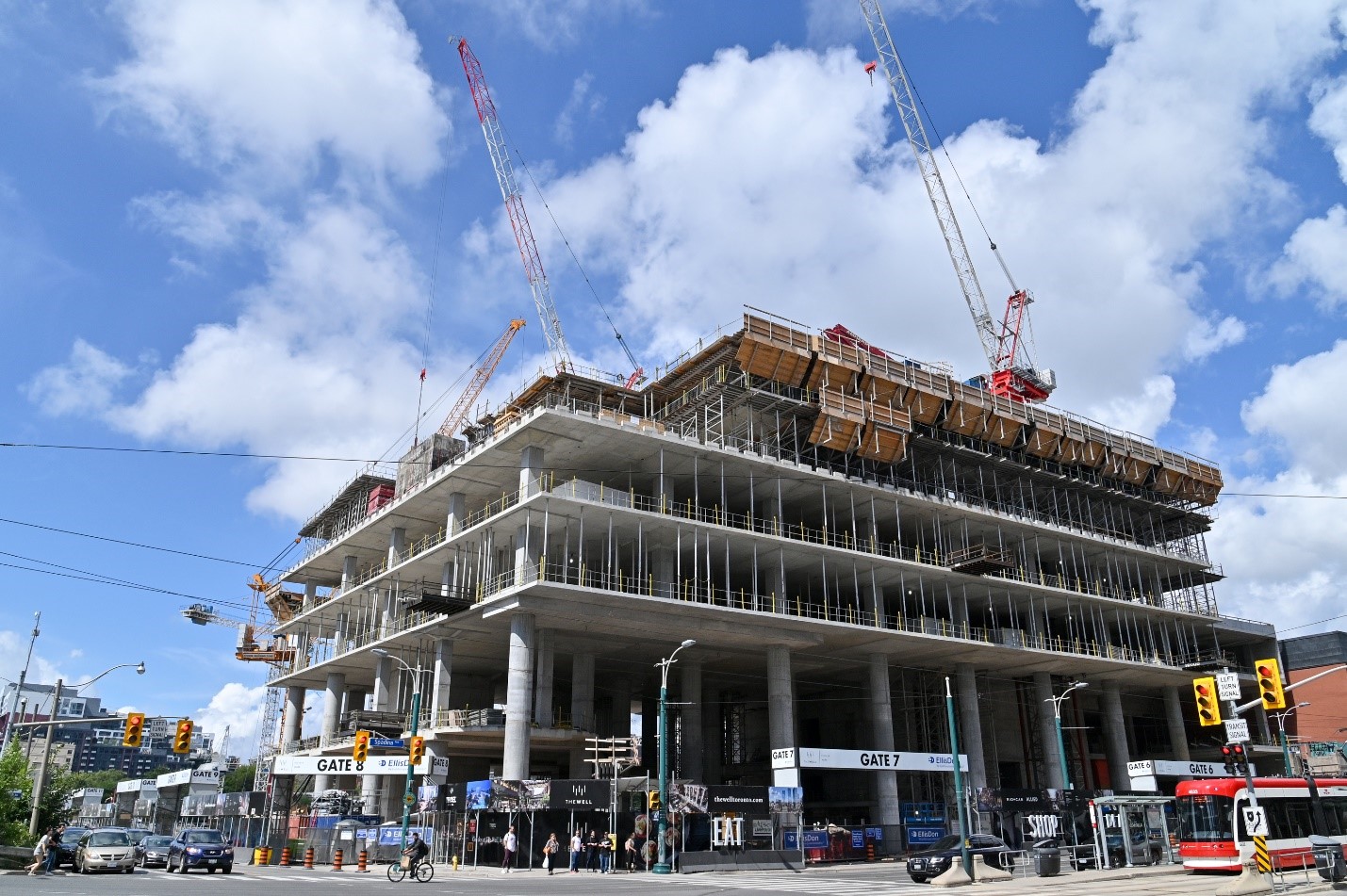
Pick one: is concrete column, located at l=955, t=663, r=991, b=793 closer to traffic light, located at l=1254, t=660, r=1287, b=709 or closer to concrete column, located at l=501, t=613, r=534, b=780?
concrete column, located at l=501, t=613, r=534, b=780

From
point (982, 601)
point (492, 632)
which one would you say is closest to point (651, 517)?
point (492, 632)

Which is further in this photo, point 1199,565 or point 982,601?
point 1199,565

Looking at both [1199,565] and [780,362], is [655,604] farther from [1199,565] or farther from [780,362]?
[1199,565]

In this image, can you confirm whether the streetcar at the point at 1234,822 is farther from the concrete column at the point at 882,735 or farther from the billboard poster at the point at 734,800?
the concrete column at the point at 882,735

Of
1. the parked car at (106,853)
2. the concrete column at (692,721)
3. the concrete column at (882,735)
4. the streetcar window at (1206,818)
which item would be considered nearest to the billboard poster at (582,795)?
the concrete column at (692,721)

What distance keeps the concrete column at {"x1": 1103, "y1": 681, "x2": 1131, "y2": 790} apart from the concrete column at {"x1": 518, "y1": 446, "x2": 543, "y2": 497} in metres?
49.6

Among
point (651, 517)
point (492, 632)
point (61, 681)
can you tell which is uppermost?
point (651, 517)

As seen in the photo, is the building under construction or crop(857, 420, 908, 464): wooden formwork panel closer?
the building under construction

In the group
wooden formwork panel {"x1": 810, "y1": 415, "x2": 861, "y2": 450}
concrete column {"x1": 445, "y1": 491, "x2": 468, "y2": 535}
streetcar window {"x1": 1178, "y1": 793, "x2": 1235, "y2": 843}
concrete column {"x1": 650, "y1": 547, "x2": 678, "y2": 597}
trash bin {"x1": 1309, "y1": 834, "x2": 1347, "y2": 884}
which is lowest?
trash bin {"x1": 1309, "y1": 834, "x2": 1347, "y2": 884}

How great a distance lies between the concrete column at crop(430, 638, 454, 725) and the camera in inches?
1999

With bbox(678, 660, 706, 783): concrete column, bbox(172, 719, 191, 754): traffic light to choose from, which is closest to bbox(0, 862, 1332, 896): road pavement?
bbox(172, 719, 191, 754): traffic light

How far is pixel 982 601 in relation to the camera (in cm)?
6794

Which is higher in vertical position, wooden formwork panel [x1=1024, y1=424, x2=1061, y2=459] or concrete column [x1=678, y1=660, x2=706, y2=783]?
wooden formwork panel [x1=1024, y1=424, x2=1061, y2=459]

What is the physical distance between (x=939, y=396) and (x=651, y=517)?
83.5 feet
